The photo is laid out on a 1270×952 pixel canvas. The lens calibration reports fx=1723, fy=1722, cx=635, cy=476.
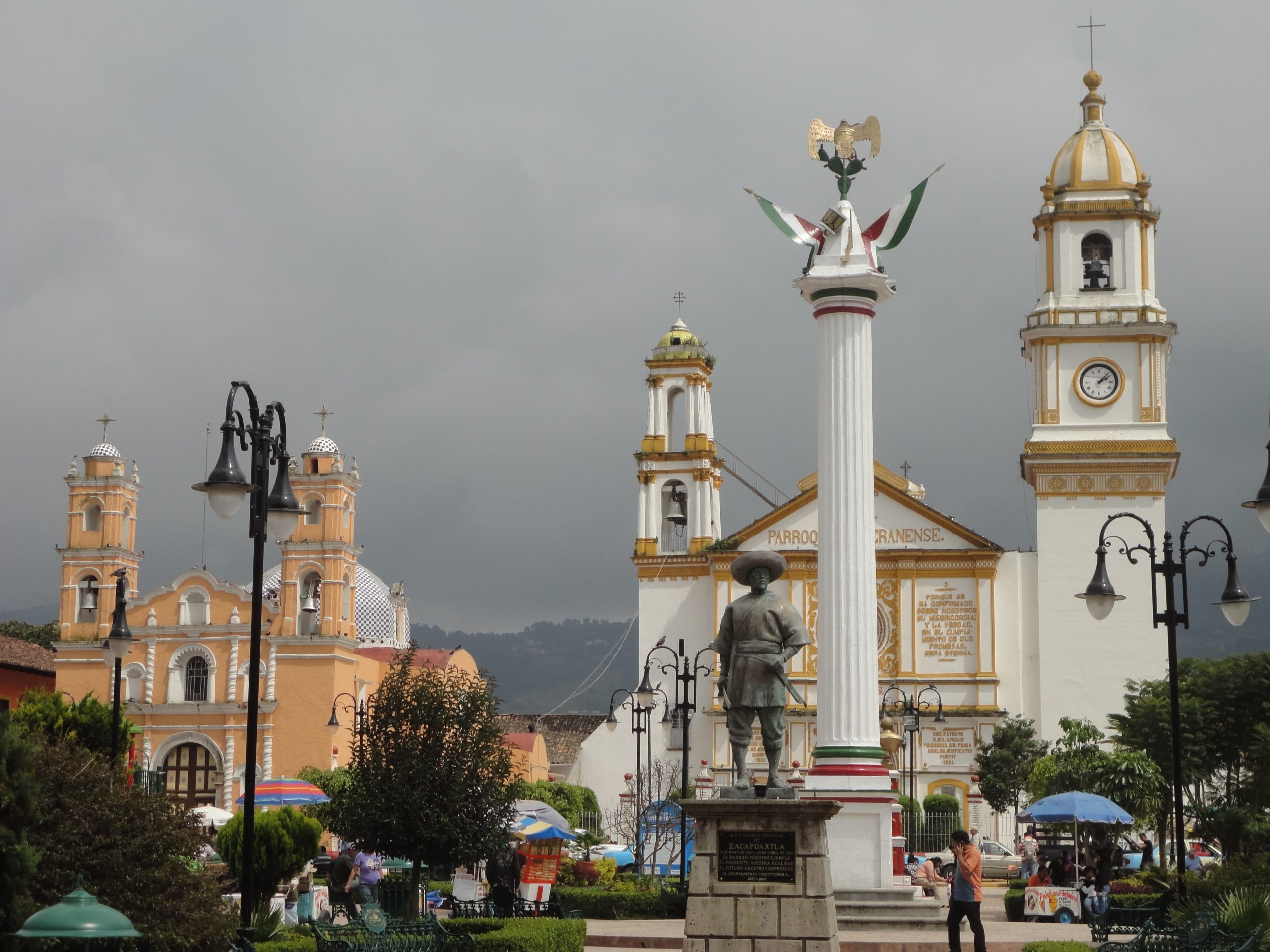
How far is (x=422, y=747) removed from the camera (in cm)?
2202

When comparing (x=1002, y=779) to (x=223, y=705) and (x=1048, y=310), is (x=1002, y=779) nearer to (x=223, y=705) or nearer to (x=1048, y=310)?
(x=1048, y=310)

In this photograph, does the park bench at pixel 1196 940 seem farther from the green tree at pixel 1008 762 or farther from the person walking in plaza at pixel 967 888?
the green tree at pixel 1008 762

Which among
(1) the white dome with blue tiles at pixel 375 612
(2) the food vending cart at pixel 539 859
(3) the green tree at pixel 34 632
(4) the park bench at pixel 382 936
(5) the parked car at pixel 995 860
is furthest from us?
(3) the green tree at pixel 34 632

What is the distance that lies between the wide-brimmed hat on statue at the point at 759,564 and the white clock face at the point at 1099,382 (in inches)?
1435

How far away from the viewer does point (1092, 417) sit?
164 feet

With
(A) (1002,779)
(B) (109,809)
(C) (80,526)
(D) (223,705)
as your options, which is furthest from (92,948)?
(C) (80,526)

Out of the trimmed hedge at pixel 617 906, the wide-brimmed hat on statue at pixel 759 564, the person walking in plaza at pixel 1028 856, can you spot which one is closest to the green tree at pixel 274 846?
the trimmed hedge at pixel 617 906

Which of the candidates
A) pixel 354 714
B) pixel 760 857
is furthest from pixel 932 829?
pixel 760 857

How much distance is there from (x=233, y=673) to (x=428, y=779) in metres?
37.2

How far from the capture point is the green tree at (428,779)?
21.7 metres

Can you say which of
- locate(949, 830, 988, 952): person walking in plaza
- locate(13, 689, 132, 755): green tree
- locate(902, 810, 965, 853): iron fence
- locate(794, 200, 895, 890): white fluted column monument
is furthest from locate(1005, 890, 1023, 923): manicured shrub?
locate(13, 689, 132, 755): green tree

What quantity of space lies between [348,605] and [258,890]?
3453 centimetres

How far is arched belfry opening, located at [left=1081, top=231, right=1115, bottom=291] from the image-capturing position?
165 feet

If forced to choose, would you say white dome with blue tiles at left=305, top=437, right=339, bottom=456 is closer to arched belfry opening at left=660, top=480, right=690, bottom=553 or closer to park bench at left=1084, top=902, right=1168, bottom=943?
arched belfry opening at left=660, top=480, right=690, bottom=553
